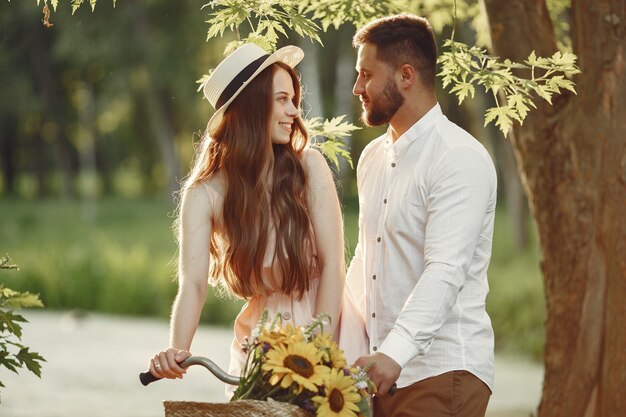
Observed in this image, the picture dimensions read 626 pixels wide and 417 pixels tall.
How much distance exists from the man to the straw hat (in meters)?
0.24

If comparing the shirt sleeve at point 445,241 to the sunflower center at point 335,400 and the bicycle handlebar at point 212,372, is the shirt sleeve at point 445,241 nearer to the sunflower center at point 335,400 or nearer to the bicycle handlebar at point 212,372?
the bicycle handlebar at point 212,372

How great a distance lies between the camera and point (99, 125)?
36844 mm

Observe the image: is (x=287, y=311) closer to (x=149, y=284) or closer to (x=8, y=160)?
(x=149, y=284)

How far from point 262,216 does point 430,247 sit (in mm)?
579

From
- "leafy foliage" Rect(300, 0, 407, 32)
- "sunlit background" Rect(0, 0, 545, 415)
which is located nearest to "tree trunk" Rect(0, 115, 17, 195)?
"sunlit background" Rect(0, 0, 545, 415)

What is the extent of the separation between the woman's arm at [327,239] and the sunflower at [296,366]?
0.80m

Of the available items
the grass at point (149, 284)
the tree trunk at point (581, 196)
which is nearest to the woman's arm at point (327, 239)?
the tree trunk at point (581, 196)

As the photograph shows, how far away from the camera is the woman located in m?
3.50

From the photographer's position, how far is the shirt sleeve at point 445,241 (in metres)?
3.06

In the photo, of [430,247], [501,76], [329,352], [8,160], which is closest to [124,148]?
[8,160]

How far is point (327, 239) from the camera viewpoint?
3.50 meters

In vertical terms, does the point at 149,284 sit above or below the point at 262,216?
below

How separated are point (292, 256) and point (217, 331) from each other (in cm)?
1012

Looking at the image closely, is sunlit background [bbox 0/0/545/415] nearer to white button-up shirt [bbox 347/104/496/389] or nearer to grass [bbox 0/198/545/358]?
grass [bbox 0/198/545/358]
